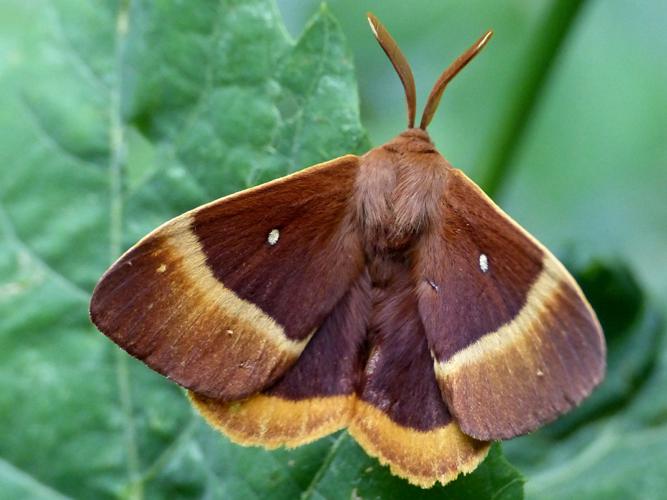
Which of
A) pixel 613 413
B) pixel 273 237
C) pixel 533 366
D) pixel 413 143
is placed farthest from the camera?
pixel 613 413

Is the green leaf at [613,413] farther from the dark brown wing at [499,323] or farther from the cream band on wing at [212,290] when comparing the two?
the cream band on wing at [212,290]

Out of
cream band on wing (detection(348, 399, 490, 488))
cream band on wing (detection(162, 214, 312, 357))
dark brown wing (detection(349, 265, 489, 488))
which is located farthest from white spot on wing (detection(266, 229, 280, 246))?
cream band on wing (detection(348, 399, 490, 488))

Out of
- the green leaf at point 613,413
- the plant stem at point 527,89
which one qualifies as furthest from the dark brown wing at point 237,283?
the green leaf at point 613,413

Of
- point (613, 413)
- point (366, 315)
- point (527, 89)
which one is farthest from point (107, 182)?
point (613, 413)

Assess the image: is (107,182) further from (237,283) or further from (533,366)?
(533,366)

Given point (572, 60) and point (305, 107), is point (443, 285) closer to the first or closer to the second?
point (305, 107)
